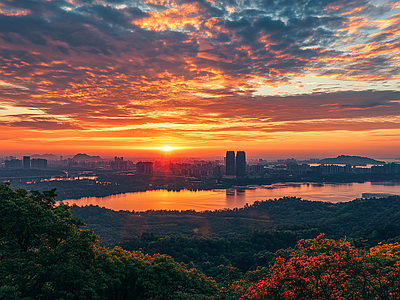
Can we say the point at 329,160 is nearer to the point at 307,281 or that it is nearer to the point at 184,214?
the point at 184,214

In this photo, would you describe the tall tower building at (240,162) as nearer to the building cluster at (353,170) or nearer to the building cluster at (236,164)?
the building cluster at (236,164)

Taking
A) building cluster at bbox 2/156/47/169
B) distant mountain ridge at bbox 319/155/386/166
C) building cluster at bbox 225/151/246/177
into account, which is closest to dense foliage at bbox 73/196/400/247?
building cluster at bbox 225/151/246/177

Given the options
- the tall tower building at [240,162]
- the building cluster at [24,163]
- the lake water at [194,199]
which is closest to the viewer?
the lake water at [194,199]

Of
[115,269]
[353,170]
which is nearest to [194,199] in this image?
[115,269]

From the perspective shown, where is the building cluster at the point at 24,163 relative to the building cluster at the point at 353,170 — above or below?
above

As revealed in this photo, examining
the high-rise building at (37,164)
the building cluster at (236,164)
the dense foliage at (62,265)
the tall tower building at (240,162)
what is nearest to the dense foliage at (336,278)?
the dense foliage at (62,265)

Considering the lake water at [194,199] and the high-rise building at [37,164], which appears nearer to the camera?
the lake water at [194,199]

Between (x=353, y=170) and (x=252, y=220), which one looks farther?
(x=353, y=170)

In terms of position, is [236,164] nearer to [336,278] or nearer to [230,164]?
[230,164]

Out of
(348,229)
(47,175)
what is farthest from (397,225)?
(47,175)
